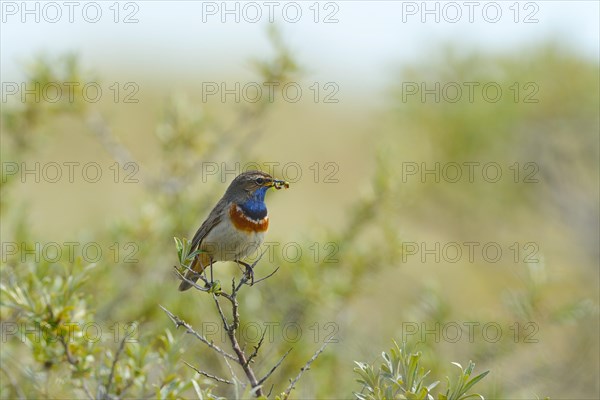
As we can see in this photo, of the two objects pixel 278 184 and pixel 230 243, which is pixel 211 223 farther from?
pixel 278 184

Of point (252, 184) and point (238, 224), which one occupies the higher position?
point (252, 184)

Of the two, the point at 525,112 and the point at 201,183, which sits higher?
the point at 525,112

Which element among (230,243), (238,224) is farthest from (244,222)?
(230,243)

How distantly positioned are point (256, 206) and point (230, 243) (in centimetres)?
26

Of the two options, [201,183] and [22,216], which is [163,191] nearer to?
[201,183]

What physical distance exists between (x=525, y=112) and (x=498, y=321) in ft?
14.0

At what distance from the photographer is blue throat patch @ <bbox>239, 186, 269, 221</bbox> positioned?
4.26 m

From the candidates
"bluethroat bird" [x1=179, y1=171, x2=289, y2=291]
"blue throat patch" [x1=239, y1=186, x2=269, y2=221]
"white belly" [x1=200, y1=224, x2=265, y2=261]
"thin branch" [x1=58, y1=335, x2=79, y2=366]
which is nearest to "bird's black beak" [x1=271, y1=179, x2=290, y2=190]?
"bluethroat bird" [x1=179, y1=171, x2=289, y2=291]

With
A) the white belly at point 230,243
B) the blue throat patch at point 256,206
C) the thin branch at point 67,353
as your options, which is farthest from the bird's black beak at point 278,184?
the thin branch at point 67,353

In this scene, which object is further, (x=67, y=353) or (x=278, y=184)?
(x=278, y=184)

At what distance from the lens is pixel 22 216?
225 inches

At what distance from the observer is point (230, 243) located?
4172 mm

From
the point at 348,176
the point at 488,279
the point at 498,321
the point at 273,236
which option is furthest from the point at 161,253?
the point at 348,176

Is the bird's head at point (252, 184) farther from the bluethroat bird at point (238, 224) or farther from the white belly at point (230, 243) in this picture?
the white belly at point (230, 243)
